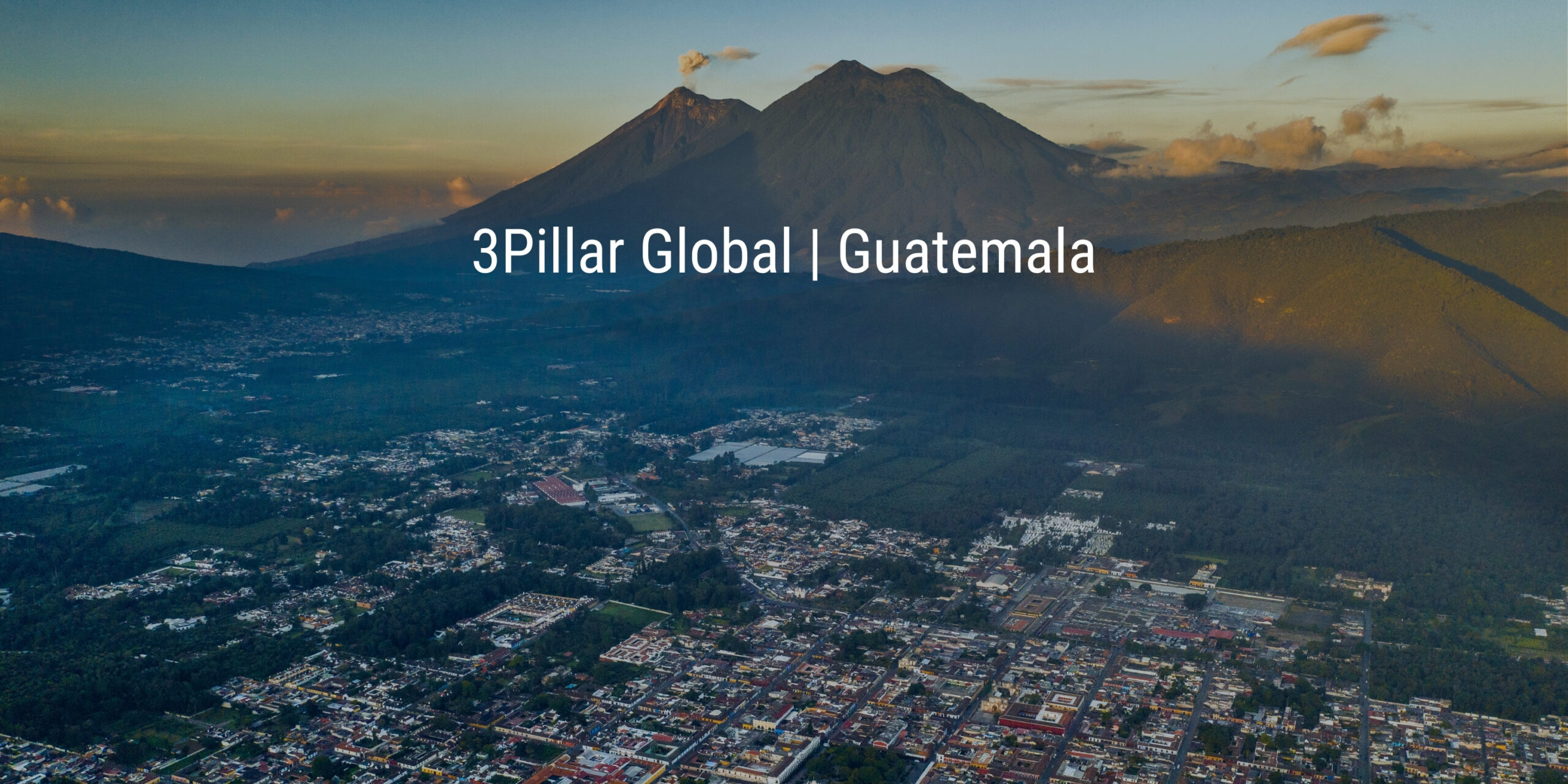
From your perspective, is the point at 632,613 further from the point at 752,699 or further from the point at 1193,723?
the point at 1193,723

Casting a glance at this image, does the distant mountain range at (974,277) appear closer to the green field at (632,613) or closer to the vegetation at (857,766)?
the green field at (632,613)

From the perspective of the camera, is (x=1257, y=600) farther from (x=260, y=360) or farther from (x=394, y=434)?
(x=260, y=360)

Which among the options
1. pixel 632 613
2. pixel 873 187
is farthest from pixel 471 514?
pixel 873 187

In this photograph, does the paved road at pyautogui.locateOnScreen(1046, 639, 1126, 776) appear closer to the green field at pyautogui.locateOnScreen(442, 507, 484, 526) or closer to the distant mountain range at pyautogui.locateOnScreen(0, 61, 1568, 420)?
the green field at pyautogui.locateOnScreen(442, 507, 484, 526)

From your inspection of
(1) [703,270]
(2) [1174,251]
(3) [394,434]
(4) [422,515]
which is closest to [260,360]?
(3) [394,434]

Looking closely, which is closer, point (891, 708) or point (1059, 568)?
point (891, 708)

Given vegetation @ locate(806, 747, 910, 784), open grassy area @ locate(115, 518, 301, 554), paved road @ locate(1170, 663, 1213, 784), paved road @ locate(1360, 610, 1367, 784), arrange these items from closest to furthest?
vegetation @ locate(806, 747, 910, 784) < paved road @ locate(1170, 663, 1213, 784) < paved road @ locate(1360, 610, 1367, 784) < open grassy area @ locate(115, 518, 301, 554)

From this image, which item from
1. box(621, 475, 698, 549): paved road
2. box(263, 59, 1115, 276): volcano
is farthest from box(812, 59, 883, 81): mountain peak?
box(621, 475, 698, 549): paved road
